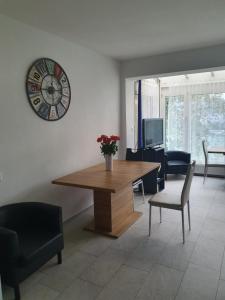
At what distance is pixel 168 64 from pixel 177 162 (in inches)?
95.0

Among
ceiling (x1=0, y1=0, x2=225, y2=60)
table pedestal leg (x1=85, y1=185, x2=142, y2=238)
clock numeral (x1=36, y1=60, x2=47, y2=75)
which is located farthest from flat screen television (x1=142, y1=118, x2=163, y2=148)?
clock numeral (x1=36, y1=60, x2=47, y2=75)

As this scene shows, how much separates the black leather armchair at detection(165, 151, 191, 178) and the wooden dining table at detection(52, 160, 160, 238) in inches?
83.9

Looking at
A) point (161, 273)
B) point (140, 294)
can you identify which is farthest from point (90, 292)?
point (161, 273)

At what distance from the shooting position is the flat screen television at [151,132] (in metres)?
4.68

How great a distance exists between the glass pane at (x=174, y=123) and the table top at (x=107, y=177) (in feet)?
9.51

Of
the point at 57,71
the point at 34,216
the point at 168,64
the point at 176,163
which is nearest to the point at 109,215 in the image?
the point at 34,216

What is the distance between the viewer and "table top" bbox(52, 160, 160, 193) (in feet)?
9.20

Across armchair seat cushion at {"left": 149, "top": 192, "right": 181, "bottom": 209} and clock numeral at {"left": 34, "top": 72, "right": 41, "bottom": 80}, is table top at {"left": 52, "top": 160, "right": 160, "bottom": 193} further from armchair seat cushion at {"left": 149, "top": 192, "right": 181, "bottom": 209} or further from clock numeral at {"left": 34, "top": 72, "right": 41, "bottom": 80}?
clock numeral at {"left": 34, "top": 72, "right": 41, "bottom": 80}

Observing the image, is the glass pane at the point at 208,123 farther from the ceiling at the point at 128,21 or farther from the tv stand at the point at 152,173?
the ceiling at the point at 128,21

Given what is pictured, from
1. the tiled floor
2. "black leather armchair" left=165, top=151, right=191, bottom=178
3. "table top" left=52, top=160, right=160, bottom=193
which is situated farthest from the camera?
"black leather armchair" left=165, top=151, right=191, bottom=178

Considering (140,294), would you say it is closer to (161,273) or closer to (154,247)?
(161,273)

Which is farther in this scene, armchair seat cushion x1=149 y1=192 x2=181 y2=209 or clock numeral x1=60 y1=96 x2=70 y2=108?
clock numeral x1=60 y1=96 x2=70 y2=108

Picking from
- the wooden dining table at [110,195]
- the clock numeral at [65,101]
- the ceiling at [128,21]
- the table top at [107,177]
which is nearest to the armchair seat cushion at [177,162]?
the table top at [107,177]

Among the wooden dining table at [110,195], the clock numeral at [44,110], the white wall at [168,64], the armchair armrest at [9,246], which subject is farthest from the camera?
the white wall at [168,64]
